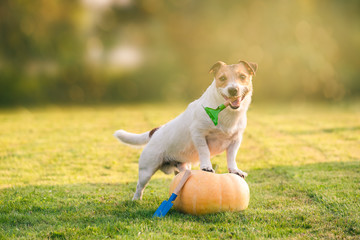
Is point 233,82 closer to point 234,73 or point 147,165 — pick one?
point 234,73

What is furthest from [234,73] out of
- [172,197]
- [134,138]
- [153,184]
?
[153,184]

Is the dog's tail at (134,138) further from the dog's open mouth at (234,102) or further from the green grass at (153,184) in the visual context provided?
the dog's open mouth at (234,102)

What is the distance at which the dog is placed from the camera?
4258 millimetres

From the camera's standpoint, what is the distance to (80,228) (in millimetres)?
3904

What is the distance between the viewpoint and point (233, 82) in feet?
13.7

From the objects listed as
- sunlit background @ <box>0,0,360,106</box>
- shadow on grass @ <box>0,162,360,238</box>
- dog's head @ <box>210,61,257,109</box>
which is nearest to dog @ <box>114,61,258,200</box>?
dog's head @ <box>210,61,257,109</box>

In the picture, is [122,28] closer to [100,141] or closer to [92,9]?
[92,9]

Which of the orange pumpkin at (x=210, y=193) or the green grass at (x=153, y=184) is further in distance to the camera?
the orange pumpkin at (x=210, y=193)

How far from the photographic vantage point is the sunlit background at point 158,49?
16.0 metres

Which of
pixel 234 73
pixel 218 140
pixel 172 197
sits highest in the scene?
pixel 234 73

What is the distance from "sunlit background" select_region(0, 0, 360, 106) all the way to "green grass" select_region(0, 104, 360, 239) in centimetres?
442

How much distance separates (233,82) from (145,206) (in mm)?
1695

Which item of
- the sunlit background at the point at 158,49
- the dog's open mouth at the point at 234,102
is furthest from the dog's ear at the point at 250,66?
the sunlit background at the point at 158,49

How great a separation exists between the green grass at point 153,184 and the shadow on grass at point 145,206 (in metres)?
0.01
